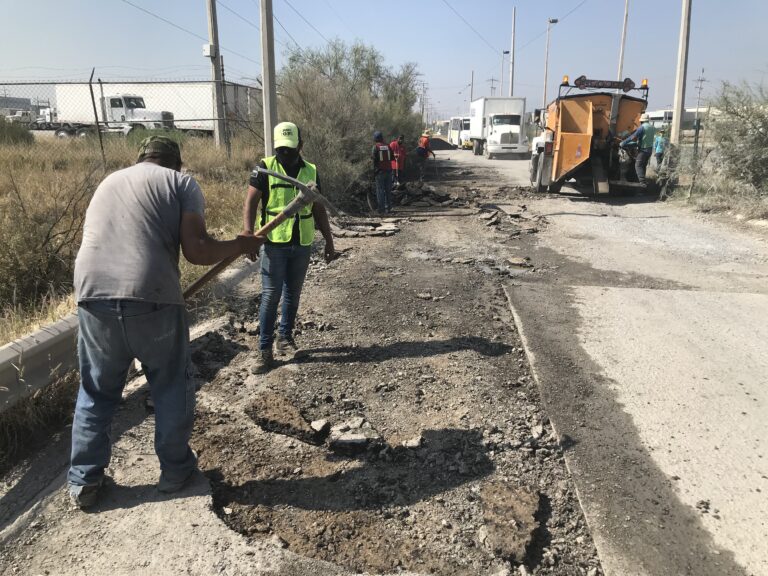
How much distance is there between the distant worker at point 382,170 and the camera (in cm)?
1162

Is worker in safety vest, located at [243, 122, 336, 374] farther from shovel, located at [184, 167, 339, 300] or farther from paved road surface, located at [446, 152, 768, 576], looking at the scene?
paved road surface, located at [446, 152, 768, 576]

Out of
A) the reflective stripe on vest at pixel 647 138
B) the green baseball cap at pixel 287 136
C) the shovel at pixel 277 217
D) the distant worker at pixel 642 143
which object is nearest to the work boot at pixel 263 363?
the shovel at pixel 277 217

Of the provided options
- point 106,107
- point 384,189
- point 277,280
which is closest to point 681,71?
point 384,189

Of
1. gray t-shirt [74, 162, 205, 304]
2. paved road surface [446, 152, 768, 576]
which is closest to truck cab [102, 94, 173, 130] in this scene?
paved road surface [446, 152, 768, 576]

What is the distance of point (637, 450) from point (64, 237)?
15.8 ft


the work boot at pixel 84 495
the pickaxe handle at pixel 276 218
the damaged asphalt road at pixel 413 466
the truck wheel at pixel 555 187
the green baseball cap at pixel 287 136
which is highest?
the green baseball cap at pixel 287 136

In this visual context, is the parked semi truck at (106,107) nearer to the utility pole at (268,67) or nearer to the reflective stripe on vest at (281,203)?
the utility pole at (268,67)

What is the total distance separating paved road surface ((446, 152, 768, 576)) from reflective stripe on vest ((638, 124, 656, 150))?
6.21 meters

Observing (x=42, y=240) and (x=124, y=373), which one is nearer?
(x=124, y=373)

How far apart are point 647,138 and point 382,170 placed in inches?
262

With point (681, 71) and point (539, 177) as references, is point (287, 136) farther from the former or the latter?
point (681, 71)

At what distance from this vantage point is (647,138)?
1376cm

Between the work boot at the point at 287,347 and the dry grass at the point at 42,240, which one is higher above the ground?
the dry grass at the point at 42,240

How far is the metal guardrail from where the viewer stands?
10.2 ft
